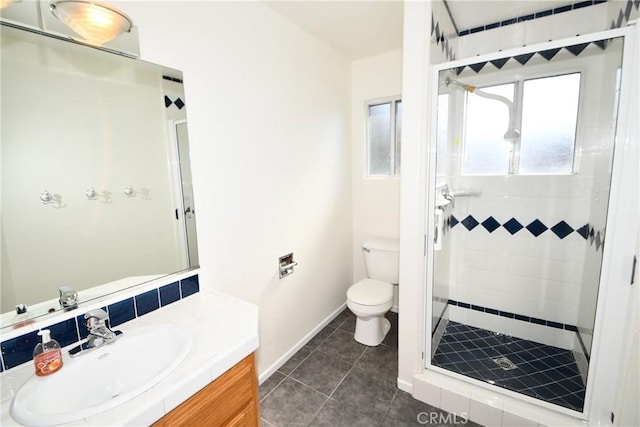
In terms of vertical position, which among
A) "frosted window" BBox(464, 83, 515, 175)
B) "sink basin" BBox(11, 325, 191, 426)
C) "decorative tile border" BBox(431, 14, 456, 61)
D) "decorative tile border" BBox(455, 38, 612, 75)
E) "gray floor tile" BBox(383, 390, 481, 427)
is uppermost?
"decorative tile border" BBox(431, 14, 456, 61)

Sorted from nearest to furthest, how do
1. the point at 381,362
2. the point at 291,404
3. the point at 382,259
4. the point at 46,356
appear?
the point at 46,356 → the point at 291,404 → the point at 381,362 → the point at 382,259

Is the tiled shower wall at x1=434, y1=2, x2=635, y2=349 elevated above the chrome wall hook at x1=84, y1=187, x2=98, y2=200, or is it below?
below

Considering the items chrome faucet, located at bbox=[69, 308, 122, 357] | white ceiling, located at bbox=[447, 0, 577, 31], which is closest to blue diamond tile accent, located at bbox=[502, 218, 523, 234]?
white ceiling, located at bbox=[447, 0, 577, 31]

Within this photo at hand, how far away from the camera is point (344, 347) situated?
7.84 ft

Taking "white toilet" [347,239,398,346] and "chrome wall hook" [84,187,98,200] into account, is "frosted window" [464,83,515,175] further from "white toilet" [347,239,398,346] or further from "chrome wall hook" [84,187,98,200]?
"chrome wall hook" [84,187,98,200]

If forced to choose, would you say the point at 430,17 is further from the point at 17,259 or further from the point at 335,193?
the point at 17,259

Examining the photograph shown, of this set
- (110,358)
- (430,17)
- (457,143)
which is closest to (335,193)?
(457,143)

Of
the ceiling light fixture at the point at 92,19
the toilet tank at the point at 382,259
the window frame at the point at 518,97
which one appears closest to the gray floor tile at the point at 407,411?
the toilet tank at the point at 382,259

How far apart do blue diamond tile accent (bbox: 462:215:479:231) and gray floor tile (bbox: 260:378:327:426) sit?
1.72 meters

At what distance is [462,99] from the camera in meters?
2.32

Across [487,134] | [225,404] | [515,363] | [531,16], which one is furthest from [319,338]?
[531,16]

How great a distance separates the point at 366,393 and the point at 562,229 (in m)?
1.81

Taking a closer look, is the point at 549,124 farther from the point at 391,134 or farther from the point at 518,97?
the point at 391,134

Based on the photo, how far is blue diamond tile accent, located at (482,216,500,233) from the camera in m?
2.38
